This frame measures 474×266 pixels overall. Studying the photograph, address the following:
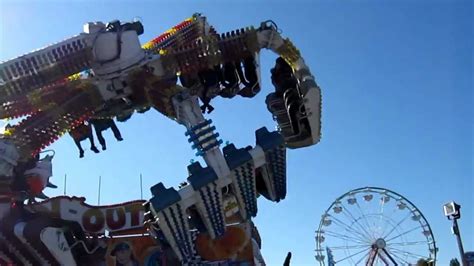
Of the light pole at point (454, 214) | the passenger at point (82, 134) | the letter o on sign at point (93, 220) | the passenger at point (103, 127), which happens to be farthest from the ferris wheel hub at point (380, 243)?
the passenger at point (82, 134)

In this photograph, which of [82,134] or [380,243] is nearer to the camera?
[82,134]

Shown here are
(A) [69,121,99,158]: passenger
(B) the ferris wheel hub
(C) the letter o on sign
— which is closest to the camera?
(A) [69,121,99,158]: passenger

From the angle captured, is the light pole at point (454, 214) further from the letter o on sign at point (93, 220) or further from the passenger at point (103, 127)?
the letter o on sign at point (93, 220)

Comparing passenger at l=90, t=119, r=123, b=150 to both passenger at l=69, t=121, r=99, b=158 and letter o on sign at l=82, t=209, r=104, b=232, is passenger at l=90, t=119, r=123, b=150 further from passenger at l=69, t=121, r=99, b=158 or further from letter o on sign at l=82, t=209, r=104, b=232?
letter o on sign at l=82, t=209, r=104, b=232

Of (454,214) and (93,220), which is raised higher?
(93,220)

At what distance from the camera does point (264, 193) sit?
65.6 feet

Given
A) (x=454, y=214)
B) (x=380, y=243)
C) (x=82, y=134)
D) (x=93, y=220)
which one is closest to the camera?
(x=454, y=214)

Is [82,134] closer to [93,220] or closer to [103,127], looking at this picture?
[103,127]

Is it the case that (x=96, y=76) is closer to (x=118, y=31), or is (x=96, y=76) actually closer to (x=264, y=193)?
(x=118, y=31)

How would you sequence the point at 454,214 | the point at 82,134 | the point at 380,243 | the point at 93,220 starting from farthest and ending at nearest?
the point at 380,243
the point at 93,220
the point at 82,134
the point at 454,214

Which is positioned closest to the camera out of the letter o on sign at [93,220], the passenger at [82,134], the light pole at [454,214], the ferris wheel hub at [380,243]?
the light pole at [454,214]

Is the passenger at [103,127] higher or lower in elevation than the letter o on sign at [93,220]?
higher

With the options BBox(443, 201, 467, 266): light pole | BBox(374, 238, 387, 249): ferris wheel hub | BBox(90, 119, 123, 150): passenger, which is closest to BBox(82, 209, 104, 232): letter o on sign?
BBox(90, 119, 123, 150): passenger

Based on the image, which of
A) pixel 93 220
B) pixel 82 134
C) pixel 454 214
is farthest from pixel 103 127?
pixel 454 214
